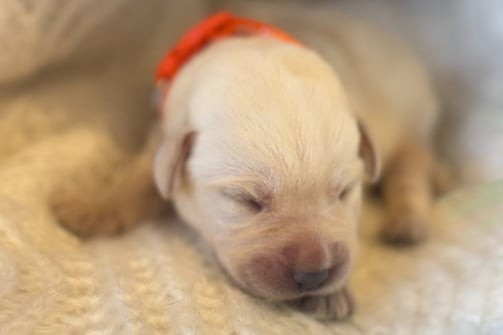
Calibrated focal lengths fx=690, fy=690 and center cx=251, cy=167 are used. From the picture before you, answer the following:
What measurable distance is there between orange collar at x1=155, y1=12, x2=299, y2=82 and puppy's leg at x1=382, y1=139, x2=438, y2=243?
0.43 meters

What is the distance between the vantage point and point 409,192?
5.45ft

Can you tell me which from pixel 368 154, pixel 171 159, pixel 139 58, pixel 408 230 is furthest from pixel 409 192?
pixel 139 58

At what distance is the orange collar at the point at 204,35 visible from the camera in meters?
1.61

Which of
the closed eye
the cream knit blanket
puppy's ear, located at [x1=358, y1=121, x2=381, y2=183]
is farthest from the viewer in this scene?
puppy's ear, located at [x1=358, y1=121, x2=381, y2=183]

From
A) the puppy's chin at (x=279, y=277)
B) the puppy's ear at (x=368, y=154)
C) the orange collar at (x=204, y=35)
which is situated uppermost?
the orange collar at (x=204, y=35)

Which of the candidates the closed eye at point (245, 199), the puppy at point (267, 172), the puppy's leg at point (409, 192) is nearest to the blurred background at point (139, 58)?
the puppy's leg at point (409, 192)

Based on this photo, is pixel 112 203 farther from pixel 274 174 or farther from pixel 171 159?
pixel 274 174

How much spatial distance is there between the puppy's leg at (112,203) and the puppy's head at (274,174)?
174 millimetres

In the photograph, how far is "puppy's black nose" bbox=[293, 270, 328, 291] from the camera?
3.84 feet

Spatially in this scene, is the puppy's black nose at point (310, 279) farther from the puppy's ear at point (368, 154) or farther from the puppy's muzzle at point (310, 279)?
the puppy's ear at point (368, 154)

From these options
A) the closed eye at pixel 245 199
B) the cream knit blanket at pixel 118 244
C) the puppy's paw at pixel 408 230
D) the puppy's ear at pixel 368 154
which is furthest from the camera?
the puppy's paw at pixel 408 230

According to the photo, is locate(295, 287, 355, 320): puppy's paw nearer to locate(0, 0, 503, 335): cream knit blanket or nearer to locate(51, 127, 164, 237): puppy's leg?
locate(0, 0, 503, 335): cream knit blanket

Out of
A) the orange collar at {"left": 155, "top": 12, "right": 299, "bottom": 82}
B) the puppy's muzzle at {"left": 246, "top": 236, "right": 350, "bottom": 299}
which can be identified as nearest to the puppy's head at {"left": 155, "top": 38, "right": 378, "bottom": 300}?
the puppy's muzzle at {"left": 246, "top": 236, "right": 350, "bottom": 299}

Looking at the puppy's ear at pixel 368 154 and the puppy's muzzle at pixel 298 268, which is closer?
the puppy's muzzle at pixel 298 268
